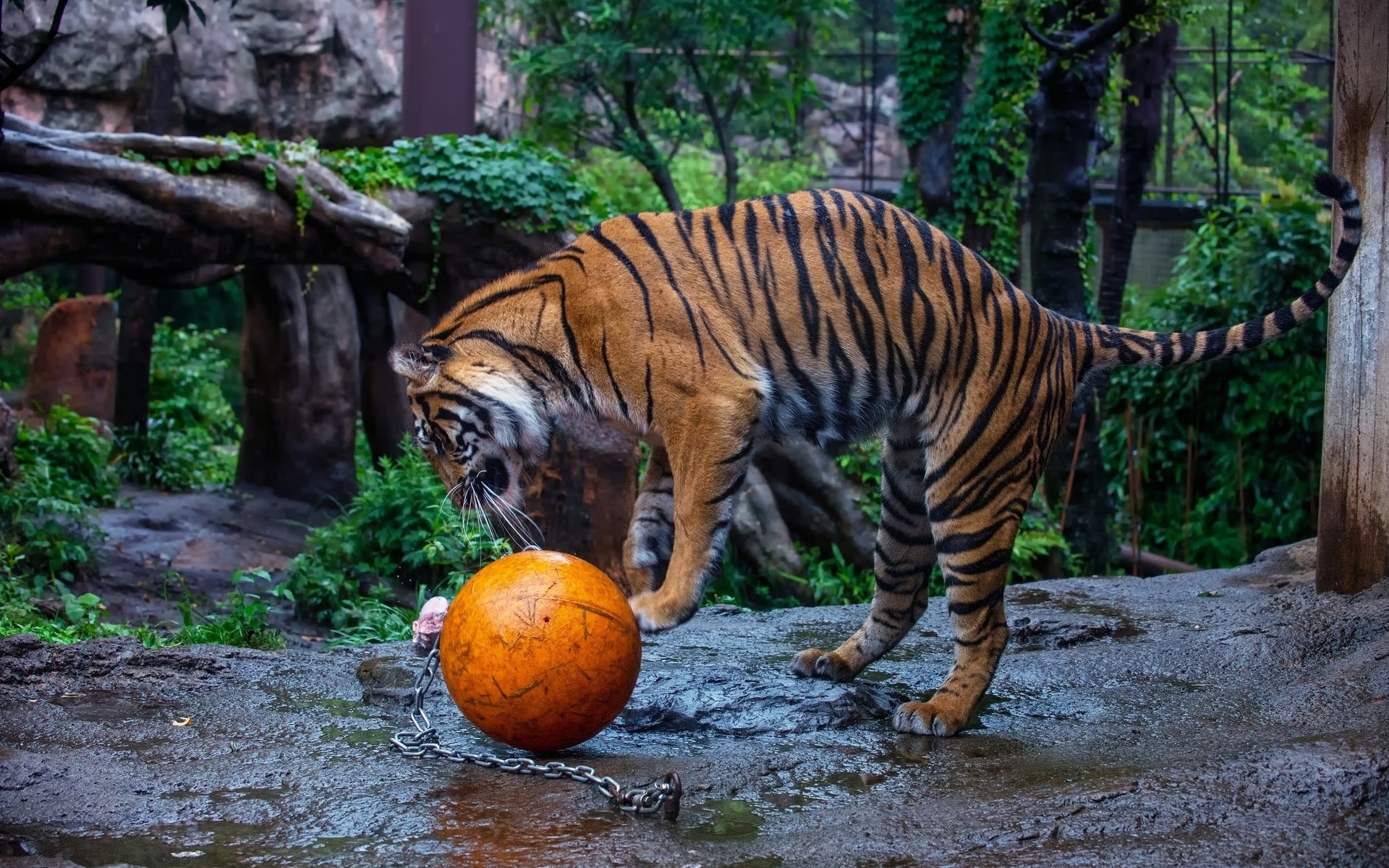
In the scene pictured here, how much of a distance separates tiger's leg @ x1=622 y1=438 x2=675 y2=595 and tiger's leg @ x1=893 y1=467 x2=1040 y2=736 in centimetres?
91

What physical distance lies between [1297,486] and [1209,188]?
7.78 meters

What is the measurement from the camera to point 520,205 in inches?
318

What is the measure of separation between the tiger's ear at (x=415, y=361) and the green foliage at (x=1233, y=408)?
6705 mm

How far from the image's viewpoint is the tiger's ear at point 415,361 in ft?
14.0

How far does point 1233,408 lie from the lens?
9289mm

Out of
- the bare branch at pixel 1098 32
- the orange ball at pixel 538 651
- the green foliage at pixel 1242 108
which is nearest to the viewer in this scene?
the orange ball at pixel 538 651

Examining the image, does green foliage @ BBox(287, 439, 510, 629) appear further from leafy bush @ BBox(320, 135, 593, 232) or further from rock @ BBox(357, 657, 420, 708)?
rock @ BBox(357, 657, 420, 708)

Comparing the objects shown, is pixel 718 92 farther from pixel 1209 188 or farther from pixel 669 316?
pixel 669 316

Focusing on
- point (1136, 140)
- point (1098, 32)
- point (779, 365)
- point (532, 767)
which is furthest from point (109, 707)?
point (1136, 140)

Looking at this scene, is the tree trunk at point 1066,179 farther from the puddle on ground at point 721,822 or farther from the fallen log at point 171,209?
the puddle on ground at point 721,822

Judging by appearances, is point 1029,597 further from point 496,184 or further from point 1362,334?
point 496,184

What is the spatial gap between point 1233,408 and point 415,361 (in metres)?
7.05

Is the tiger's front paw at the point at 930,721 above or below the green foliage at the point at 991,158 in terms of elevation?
below

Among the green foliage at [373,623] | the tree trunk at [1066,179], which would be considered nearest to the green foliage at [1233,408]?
the tree trunk at [1066,179]
